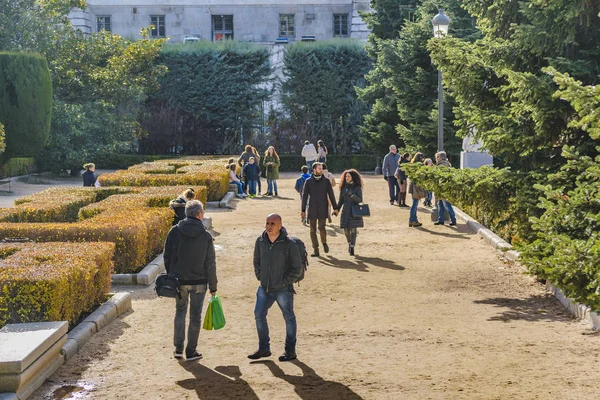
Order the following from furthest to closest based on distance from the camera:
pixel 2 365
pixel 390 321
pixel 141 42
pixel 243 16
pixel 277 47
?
pixel 243 16
pixel 277 47
pixel 141 42
pixel 390 321
pixel 2 365

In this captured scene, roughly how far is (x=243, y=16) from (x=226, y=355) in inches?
1915

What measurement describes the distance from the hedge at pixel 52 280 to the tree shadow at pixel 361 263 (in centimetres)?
434

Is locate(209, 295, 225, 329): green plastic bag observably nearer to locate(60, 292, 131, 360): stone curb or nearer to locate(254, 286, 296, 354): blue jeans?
locate(254, 286, 296, 354): blue jeans

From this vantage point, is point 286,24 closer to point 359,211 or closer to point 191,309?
point 359,211

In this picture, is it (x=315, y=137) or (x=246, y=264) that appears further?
(x=315, y=137)

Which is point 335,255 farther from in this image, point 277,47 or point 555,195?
point 277,47

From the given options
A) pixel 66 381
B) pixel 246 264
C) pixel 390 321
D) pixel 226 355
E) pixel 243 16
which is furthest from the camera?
pixel 243 16

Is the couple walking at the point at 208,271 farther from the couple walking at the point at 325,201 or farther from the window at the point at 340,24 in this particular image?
the window at the point at 340,24

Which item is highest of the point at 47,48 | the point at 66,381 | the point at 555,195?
the point at 47,48

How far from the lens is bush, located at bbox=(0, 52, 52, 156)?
34625 millimetres

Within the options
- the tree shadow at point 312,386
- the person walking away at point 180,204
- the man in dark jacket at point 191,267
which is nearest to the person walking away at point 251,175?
the person walking away at point 180,204

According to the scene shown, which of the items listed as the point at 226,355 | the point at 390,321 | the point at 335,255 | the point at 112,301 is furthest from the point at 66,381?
the point at 335,255

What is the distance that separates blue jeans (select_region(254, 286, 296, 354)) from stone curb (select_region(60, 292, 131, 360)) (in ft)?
6.46

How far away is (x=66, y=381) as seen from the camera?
9133 mm
